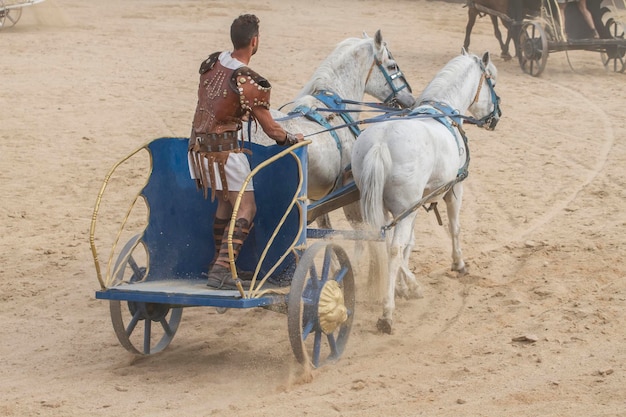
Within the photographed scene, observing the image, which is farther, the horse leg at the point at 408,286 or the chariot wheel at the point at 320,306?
the horse leg at the point at 408,286

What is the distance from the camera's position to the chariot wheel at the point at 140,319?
6641mm

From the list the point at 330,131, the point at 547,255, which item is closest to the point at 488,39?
the point at 547,255

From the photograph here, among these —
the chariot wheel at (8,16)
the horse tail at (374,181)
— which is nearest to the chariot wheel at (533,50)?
the chariot wheel at (8,16)

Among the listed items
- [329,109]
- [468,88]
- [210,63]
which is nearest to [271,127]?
[210,63]

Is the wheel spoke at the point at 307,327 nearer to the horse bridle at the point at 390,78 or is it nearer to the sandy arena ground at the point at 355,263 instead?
the sandy arena ground at the point at 355,263

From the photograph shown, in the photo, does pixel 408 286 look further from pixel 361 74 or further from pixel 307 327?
pixel 307 327

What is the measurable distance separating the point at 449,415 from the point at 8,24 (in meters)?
16.0

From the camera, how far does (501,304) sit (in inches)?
316

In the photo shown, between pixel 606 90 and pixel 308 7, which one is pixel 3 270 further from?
pixel 308 7

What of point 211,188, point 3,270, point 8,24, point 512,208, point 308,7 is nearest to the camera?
point 211,188

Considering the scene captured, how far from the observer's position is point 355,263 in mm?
8477

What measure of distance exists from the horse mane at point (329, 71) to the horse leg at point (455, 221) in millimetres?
1338

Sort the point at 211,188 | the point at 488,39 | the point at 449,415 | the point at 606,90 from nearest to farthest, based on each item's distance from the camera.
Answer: the point at 449,415
the point at 211,188
the point at 606,90
the point at 488,39

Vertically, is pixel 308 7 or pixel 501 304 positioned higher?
pixel 308 7
